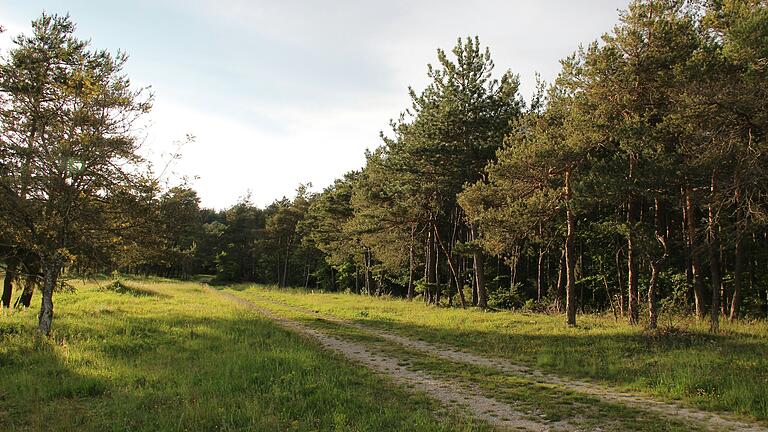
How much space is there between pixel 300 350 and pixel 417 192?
757 inches

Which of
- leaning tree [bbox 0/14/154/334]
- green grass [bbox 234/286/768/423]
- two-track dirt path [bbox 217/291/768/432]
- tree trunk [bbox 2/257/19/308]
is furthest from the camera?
tree trunk [bbox 2/257/19/308]

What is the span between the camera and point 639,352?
1241 cm

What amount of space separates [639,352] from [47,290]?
16.9m

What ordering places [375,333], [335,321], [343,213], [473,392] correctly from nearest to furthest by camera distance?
[473,392], [375,333], [335,321], [343,213]

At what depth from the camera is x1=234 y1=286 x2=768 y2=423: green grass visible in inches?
338

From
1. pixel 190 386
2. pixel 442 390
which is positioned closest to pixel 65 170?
pixel 190 386

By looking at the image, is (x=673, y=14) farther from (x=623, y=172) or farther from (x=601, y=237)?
(x=601, y=237)

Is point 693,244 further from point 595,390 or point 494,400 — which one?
point 494,400

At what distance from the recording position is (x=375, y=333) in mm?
17234

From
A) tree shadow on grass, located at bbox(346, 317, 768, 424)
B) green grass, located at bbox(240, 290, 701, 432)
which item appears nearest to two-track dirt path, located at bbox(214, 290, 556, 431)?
green grass, located at bbox(240, 290, 701, 432)

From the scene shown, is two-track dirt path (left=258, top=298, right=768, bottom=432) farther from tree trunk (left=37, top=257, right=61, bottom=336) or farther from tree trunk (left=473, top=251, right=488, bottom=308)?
tree trunk (left=473, top=251, right=488, bottom=308)

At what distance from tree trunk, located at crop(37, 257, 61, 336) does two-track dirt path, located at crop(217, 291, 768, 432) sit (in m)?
8.10

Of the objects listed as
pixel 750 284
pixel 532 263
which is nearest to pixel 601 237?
pixel 750 284

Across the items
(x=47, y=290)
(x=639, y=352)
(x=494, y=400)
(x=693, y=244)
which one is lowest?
(x=494, y=400)
